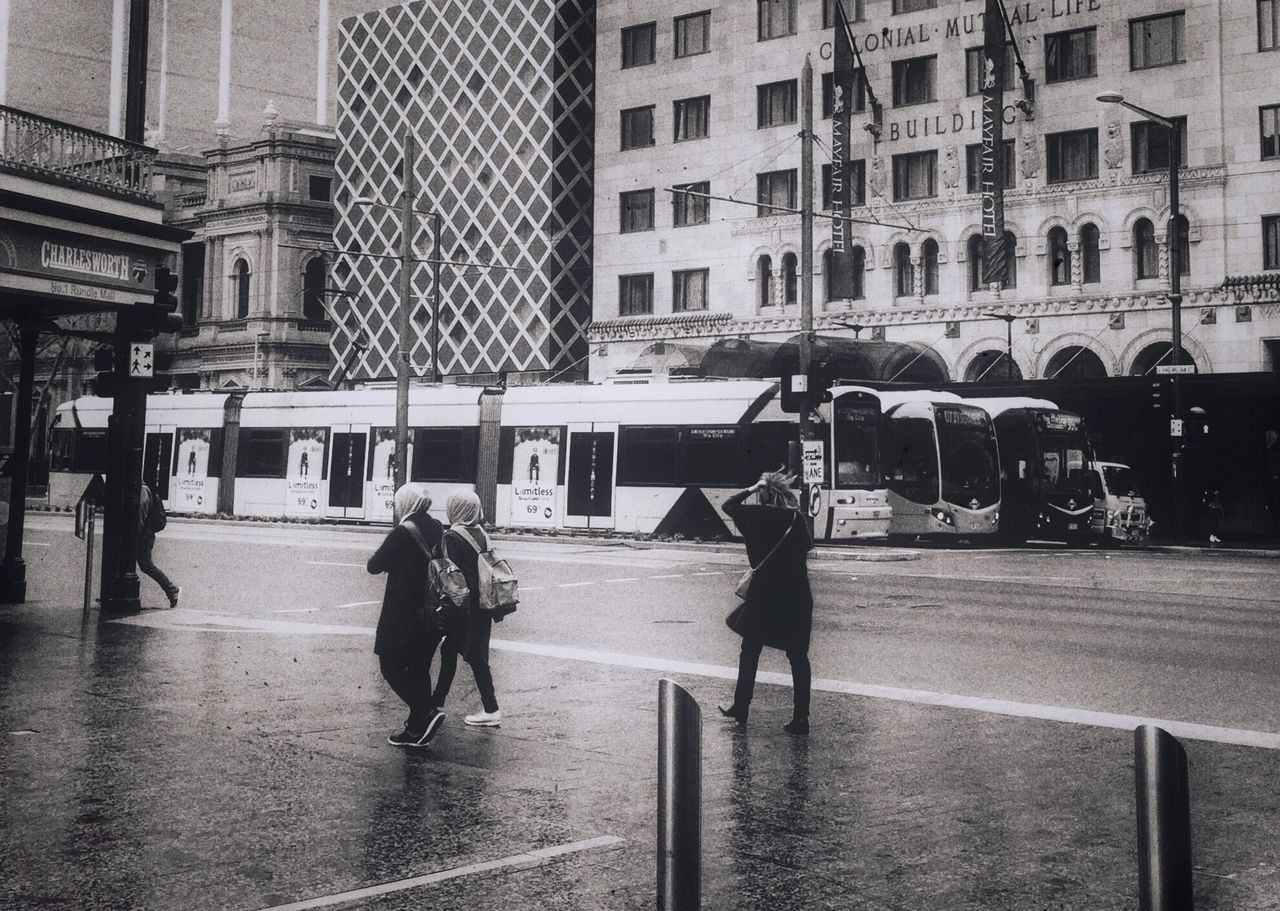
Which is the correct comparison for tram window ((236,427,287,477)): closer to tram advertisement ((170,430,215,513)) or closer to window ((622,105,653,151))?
tram advertisement ((170,430,215,513))

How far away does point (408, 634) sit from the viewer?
828 cm

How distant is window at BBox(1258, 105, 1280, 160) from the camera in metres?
37.4

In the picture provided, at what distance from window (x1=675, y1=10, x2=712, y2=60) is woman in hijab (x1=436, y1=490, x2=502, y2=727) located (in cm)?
4219

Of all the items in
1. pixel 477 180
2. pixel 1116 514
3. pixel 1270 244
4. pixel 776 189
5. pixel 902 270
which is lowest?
pixel 1116 514

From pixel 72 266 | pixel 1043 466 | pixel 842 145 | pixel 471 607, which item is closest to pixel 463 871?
pixel 471 607

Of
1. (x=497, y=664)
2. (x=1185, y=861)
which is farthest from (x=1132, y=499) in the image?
(x=1185, y=861)

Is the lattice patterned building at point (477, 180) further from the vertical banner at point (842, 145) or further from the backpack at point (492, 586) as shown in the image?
the backpack at point (492, 586)

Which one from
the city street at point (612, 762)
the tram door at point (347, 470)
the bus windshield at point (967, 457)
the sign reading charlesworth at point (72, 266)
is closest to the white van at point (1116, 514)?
the bus windshield at point (967, 457)

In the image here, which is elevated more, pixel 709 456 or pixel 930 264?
pixel 930 264

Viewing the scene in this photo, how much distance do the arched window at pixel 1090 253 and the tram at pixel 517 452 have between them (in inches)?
578

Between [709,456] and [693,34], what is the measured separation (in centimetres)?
2478

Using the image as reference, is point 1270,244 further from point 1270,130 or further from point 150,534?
point 150,534

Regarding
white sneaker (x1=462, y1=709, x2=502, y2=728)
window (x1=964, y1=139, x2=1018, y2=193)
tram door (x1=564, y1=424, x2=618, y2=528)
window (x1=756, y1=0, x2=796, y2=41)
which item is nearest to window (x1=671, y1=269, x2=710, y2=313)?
window (x1=756, y1=0, x2=796, y2=41)

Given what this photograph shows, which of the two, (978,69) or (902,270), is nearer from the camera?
(978,69)
